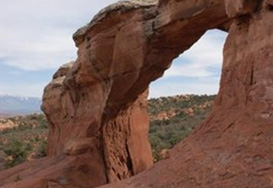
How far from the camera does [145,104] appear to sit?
67.7ft

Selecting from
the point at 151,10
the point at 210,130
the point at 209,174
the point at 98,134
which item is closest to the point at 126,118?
the point at 98,134

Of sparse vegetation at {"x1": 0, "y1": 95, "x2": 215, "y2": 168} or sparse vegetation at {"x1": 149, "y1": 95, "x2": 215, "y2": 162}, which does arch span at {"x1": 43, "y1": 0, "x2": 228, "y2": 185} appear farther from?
sparse vegetation at {"x1": 149, "y1": 95, "x2": 215, "y2": 162}

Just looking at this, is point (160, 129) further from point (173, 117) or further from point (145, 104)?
point (145, 104)

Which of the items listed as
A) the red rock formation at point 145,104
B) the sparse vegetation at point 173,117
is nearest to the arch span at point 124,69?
the red rock formation at point 145,104

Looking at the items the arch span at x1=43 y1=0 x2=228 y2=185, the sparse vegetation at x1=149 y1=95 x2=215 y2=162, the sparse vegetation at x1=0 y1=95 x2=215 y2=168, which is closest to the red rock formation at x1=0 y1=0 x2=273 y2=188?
the arch span at x1=43 y1=0 x2=228 y2=185

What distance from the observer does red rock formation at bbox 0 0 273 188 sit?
959 centimetres

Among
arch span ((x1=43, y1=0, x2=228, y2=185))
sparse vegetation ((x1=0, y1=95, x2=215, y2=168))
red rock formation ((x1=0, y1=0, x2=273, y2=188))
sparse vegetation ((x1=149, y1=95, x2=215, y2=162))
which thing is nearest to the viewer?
red rock formation ((x1=0, y1=0, x2=273, y2=188))

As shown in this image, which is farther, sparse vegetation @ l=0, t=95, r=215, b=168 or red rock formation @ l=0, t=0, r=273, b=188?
sparse vegetation @ l=0, t=95, r=215, b=168

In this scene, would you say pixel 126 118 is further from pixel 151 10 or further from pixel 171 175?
pixel 171 175

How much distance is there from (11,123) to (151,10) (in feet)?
189

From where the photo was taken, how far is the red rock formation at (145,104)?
9.59m

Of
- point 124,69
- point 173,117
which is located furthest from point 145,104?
point 173,117

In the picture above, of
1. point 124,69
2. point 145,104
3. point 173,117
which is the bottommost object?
point 145,104

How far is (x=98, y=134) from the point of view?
19500 millimetres
